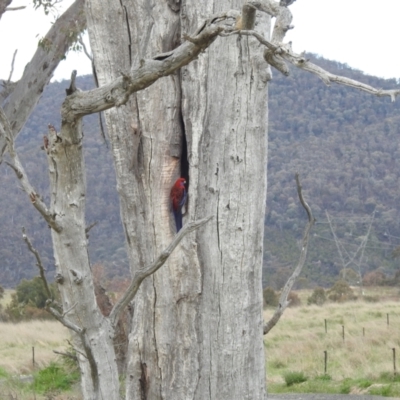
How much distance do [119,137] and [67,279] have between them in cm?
110

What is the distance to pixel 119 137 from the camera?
3107 millimetres

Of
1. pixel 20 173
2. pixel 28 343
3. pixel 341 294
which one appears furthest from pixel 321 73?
pixel 341 294

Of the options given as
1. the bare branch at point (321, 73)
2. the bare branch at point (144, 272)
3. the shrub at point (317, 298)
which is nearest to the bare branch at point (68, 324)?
the bare branch at point (144, 272)

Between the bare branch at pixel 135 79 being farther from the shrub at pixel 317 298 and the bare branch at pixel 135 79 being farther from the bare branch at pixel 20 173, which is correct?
the shrub at pixel 317 298

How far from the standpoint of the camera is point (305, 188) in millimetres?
35812

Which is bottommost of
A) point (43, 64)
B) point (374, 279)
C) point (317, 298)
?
point (317, 298)

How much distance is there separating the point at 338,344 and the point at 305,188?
79.2ft

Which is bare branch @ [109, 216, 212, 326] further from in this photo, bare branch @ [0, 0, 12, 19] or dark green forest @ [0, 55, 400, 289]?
dark green forest @ [0, 55, 400, 289]

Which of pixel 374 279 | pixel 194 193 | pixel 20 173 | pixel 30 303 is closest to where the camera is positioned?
pixel 20 173

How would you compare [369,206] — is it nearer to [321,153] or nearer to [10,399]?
[321,153]

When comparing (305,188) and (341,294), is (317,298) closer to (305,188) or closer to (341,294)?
(341,294)

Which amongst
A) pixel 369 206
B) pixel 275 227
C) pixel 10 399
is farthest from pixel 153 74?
pixel 369 206

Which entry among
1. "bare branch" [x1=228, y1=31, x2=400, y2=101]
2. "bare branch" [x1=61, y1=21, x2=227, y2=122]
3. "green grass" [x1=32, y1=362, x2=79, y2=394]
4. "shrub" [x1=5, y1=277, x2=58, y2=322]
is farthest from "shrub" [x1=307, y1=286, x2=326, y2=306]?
"bare branch" [x1=61, y1=21, x2=227, y2=122]

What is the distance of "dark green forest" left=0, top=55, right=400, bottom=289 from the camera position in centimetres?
2858
